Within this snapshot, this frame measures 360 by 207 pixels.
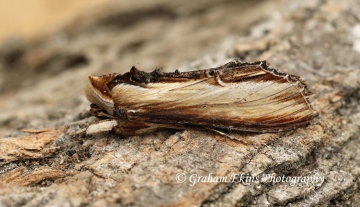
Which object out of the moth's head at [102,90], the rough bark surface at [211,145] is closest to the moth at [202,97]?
the moth's head at [102,90]

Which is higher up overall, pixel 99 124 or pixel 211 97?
pixel 211 97

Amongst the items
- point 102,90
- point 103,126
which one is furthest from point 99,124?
point 102,90

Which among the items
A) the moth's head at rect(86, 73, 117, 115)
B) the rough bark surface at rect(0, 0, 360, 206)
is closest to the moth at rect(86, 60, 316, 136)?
the moth's head at rect(86, 73, 117, 115)

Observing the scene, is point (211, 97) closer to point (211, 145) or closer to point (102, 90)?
point (211, 145)

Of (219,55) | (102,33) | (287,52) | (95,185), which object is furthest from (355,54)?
(102,33)

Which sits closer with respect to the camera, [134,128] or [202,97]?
[202,97]

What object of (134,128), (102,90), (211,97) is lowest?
(134,128)

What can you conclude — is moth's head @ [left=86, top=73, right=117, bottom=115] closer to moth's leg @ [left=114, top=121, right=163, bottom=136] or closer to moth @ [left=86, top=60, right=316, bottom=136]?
moth @ [left=86, top=60, right=316, bottom=136]

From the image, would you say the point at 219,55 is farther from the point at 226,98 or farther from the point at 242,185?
the point at 242,185
